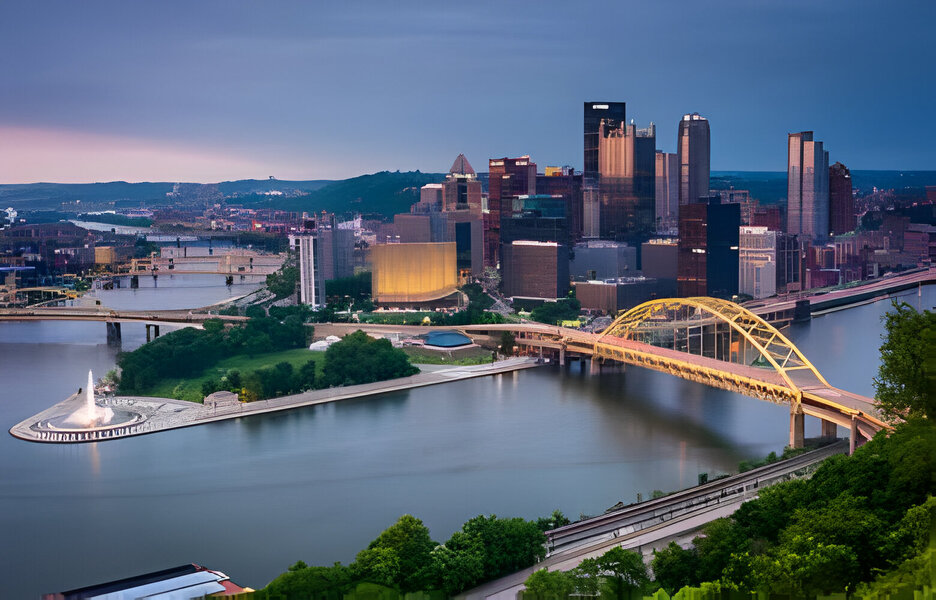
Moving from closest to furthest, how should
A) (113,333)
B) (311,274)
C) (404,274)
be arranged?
(113,333) < (311,274) < (404,274)

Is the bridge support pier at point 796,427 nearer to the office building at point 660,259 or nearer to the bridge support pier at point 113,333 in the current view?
the bridge support pier at point 113,333

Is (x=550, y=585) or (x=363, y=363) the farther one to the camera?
(x=363, y=363)

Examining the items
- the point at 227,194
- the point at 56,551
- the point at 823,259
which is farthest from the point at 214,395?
the point at 227,194

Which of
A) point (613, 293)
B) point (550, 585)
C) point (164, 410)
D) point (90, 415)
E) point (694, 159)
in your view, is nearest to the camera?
point (550, 585)

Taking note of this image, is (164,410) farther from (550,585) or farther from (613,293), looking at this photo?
(613,293)

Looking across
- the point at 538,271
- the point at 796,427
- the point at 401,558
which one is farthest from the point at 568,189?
the point at 401,558

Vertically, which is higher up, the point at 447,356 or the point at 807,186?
the point at 807,186

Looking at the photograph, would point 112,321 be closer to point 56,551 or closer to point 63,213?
point 56,551

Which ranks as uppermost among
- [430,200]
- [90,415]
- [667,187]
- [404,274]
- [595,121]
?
[595,121]
